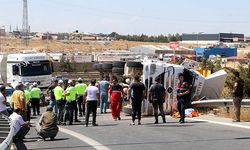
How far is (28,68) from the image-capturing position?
36656 millimetres

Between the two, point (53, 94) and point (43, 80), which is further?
point (43, 80)

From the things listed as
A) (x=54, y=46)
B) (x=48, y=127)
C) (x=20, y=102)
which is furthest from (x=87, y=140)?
(x=54, y=46)

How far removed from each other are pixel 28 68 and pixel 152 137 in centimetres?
2374

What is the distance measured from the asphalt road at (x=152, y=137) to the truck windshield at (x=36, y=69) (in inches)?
759

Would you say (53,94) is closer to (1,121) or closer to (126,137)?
(126,137)

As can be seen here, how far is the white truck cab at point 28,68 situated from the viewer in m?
36.4

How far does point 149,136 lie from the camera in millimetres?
14484

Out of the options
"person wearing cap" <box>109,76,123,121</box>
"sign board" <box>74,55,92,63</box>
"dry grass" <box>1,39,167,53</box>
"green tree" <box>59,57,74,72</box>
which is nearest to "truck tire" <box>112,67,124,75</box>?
"person wearing cap" <box>109,76,123,121</box>

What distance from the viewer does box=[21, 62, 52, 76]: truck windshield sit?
1437 inches

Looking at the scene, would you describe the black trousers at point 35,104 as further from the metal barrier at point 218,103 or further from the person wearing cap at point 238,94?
the person wearing cap at point 238,94

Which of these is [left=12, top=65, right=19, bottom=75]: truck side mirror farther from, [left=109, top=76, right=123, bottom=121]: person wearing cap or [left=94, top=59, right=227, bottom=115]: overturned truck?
[left=109, top=76, right=123, bottom=121]: person wearing cap

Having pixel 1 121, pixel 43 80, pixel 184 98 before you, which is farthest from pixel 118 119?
pixel 43 80

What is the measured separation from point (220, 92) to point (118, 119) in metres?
6.36

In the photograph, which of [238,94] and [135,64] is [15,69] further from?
[238,94]
